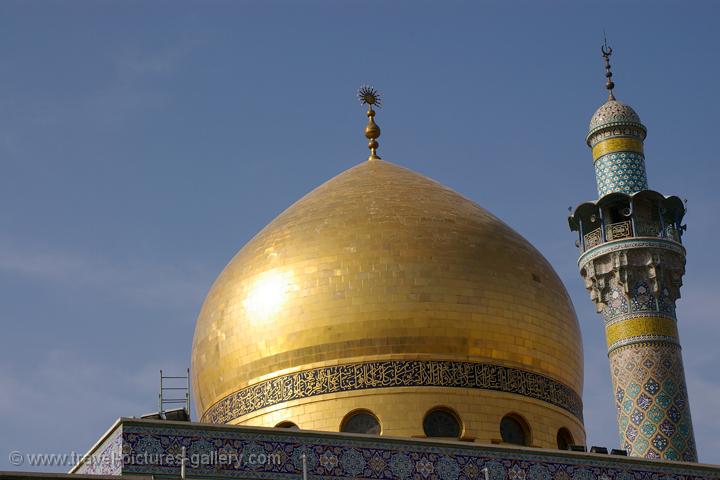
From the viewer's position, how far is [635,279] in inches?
597

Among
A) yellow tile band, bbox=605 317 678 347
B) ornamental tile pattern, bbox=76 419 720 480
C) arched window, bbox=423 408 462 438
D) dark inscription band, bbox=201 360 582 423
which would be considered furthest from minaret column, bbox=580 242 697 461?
arched window, bbox=423 408 462 438

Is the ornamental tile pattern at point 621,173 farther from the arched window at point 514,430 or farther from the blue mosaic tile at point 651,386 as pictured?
the arched window at point 514,430

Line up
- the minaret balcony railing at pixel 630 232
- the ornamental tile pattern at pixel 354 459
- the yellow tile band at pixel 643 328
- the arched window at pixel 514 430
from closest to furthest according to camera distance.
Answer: the ornamental tile pattern at pixel 354 459 → the arched window at pixel 514 430 → the yellow tile band at pixel 643 328 → the minaret balcony railing at pixel 630 232

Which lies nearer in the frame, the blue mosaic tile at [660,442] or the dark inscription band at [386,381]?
the dark inscription band at [386,381]

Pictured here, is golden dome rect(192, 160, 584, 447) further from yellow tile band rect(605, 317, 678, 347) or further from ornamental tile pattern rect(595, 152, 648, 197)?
ornamental tile pattern rect(595, 152, 648, 197)

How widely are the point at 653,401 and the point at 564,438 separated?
93 cm

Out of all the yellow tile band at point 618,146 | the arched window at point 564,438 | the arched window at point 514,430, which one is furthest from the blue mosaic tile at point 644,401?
the yellow tile band at point 618,146

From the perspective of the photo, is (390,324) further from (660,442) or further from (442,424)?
(660,442)

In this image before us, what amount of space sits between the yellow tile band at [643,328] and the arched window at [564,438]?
3.98ft

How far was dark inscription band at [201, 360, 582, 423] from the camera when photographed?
527 inches

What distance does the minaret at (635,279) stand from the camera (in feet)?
46.8

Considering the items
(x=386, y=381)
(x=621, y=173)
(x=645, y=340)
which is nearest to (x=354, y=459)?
(x=386, y=381)

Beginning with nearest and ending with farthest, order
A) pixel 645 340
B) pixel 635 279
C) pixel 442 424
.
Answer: pixel 442 424
pixel 645 340
pixel 635 279

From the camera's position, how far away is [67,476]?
33.5 feet
